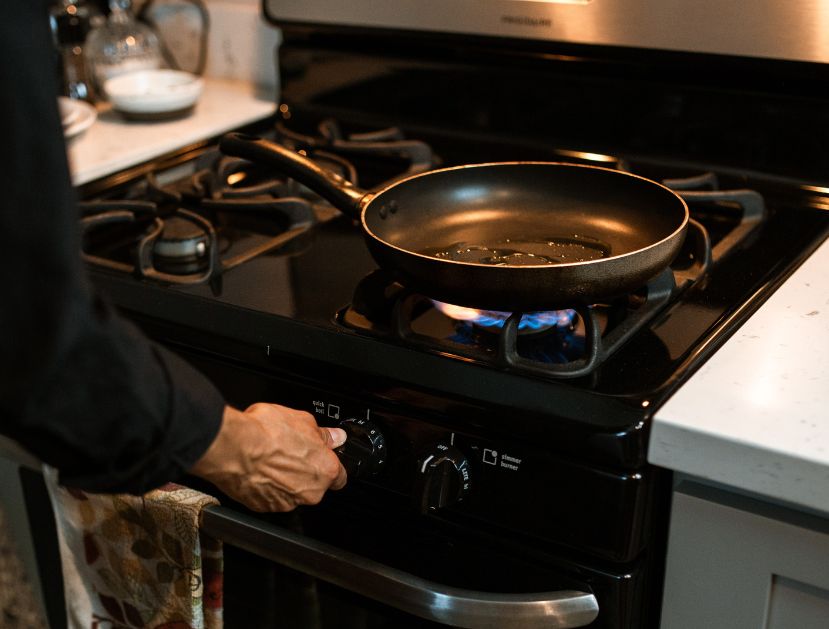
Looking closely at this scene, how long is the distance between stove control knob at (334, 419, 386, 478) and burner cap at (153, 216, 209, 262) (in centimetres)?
29

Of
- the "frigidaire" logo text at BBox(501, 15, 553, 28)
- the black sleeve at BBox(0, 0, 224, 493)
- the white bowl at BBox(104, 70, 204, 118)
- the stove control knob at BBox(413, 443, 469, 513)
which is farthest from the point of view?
the white bowl at BBox(104, 70, 204, 118)

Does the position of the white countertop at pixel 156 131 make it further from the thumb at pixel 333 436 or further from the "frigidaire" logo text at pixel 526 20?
the thumb at pixel 333 436

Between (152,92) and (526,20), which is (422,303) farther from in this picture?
(152,92)

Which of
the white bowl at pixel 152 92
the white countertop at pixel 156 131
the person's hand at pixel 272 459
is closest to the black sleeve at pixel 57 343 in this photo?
the person's hand at pixel 272 459

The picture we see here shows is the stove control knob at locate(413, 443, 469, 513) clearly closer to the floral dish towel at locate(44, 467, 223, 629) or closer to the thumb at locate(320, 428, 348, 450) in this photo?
the thumb at locate(320, 428, 348, 450)

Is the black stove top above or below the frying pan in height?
below

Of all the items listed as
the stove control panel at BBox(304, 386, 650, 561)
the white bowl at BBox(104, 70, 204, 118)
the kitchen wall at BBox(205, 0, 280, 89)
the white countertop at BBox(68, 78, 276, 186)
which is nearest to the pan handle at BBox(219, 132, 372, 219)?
the stove control panel at BBox(304, 386, 650, 561)

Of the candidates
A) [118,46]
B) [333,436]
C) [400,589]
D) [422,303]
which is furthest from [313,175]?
[118,46]

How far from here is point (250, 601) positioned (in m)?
0.93

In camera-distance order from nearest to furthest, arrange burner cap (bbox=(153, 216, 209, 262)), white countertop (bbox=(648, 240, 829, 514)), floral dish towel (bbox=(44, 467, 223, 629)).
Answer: white countertop (bbox=(648, 240, 829, 514))
floral dish towel (bbox=(44, 467, 223, 629))
burner cap (bbox=(153, 216, 209, 262))

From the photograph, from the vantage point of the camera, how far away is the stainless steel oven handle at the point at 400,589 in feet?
2.40

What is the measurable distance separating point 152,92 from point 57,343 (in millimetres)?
952

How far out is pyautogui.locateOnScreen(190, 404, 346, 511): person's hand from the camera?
662 millimetres

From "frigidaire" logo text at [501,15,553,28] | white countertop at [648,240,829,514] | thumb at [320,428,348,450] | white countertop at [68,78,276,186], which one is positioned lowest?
thumb at [320,428,348,450]
